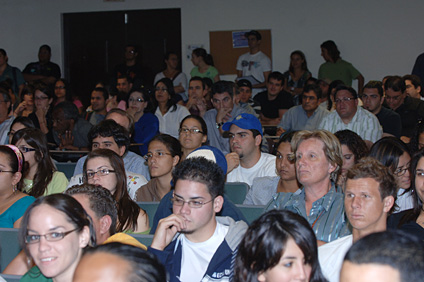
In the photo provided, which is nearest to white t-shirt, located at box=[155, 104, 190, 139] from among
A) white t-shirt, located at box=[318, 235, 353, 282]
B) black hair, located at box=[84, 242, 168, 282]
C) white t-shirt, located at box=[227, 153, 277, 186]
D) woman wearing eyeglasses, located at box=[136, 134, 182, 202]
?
white t-shirt, located at box=[227, 153, 277, 186]

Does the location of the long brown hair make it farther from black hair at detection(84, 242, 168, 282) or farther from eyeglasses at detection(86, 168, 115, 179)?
black hair at detection(84, 242, 168, 282)

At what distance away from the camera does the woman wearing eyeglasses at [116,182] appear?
3.22 meters

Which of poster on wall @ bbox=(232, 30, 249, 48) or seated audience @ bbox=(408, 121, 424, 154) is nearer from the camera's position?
seated audience @ bbox=(408, 121, 424, 154)

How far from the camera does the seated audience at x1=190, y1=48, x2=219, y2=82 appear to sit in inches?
353

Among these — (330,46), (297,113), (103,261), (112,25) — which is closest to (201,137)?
(297,113)

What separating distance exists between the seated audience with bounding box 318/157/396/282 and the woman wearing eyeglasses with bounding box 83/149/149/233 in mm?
1238

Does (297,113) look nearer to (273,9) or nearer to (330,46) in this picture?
(330,46)

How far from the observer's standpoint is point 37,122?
682cm

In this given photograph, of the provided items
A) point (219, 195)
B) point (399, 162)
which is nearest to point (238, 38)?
point (399, 162)

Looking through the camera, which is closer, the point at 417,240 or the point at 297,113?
the point at 417,240

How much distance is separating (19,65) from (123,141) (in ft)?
21.2

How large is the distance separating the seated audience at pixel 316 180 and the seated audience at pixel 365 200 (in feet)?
1.20

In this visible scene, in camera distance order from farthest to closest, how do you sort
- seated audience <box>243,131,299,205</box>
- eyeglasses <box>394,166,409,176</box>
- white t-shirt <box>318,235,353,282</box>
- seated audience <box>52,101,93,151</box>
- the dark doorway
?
the dark doorway, seated audience <box>52,101,93,151</box>, seated audience <box>243,131,299,205</box>, eyeglasses <box>394,166,409,176</box>, white t-shirt <box>318,235,353,282</box>

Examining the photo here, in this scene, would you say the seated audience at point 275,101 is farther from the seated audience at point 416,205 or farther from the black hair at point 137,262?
the black hair at point 137,262
